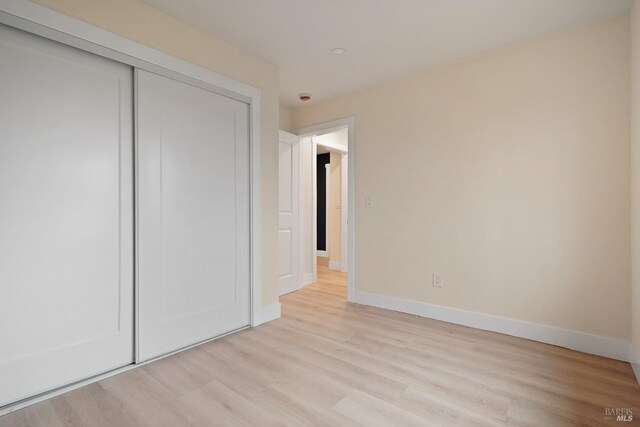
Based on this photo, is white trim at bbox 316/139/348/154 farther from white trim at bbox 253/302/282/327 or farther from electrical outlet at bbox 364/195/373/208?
white trim at bbox 253/302/282/327

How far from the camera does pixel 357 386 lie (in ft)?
6.05

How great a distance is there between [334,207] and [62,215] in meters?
4.55

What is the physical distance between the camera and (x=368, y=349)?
236 centimetres

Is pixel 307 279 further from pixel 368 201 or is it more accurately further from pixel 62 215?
pixel 62 215

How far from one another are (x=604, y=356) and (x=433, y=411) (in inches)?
61.5

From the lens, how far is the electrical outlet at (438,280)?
3025 millimetres

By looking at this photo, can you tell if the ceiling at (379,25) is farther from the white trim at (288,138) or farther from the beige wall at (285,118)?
the beige wall at (285,118)

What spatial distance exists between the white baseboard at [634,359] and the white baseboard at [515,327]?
41 millimetres

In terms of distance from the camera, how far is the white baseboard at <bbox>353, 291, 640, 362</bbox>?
7.32ft

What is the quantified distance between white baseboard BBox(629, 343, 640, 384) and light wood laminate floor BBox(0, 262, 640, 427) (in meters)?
0.04

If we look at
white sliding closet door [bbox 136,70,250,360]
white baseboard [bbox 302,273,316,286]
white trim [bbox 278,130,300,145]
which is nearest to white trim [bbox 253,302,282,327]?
white sliding closet door [bbox 136,70,250,360]

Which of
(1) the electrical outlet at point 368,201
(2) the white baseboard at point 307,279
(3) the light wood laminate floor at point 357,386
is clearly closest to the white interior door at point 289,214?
(2) the white baseboard at point 307,279

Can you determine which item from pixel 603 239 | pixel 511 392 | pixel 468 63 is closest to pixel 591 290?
pixel 603 239

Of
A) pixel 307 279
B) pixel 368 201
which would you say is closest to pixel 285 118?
pixel 368 201
